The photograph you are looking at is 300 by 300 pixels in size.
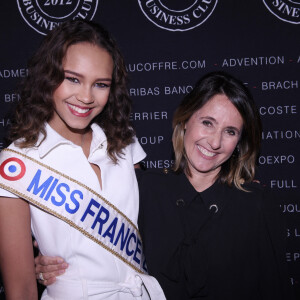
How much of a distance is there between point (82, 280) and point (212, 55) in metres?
1.53

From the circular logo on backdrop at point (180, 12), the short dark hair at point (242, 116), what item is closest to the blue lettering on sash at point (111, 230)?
the short dark hair at point (242, 116)

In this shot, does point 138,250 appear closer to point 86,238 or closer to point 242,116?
point 86,238

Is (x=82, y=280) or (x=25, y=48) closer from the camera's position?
(x=82, y=280)

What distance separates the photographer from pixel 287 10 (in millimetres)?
2184

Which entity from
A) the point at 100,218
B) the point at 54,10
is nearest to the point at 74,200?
the point at 100,218

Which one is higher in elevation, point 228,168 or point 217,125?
point 217,125

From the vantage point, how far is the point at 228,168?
6.09 feet

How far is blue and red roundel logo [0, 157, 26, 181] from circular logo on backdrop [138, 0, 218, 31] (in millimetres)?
1276

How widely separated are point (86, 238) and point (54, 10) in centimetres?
149

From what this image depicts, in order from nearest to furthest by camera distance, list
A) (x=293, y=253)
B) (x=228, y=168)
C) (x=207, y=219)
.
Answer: (x=207, y=219) < (x=228, y=168) < (x=293, y=253)

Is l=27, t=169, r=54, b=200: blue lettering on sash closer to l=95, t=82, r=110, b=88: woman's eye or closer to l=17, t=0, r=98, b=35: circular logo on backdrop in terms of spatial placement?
l=95, t=82, r=110, b=88: woman's eye

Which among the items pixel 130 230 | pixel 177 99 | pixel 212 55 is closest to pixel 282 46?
pixel 212 55

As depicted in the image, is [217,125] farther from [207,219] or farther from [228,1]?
[228,1]

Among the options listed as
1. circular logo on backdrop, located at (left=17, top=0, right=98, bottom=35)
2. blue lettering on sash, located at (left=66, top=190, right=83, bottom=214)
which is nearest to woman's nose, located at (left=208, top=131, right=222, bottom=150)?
blue lettering on sash, located at (left=66, top=190, right=83, bottom=214)
